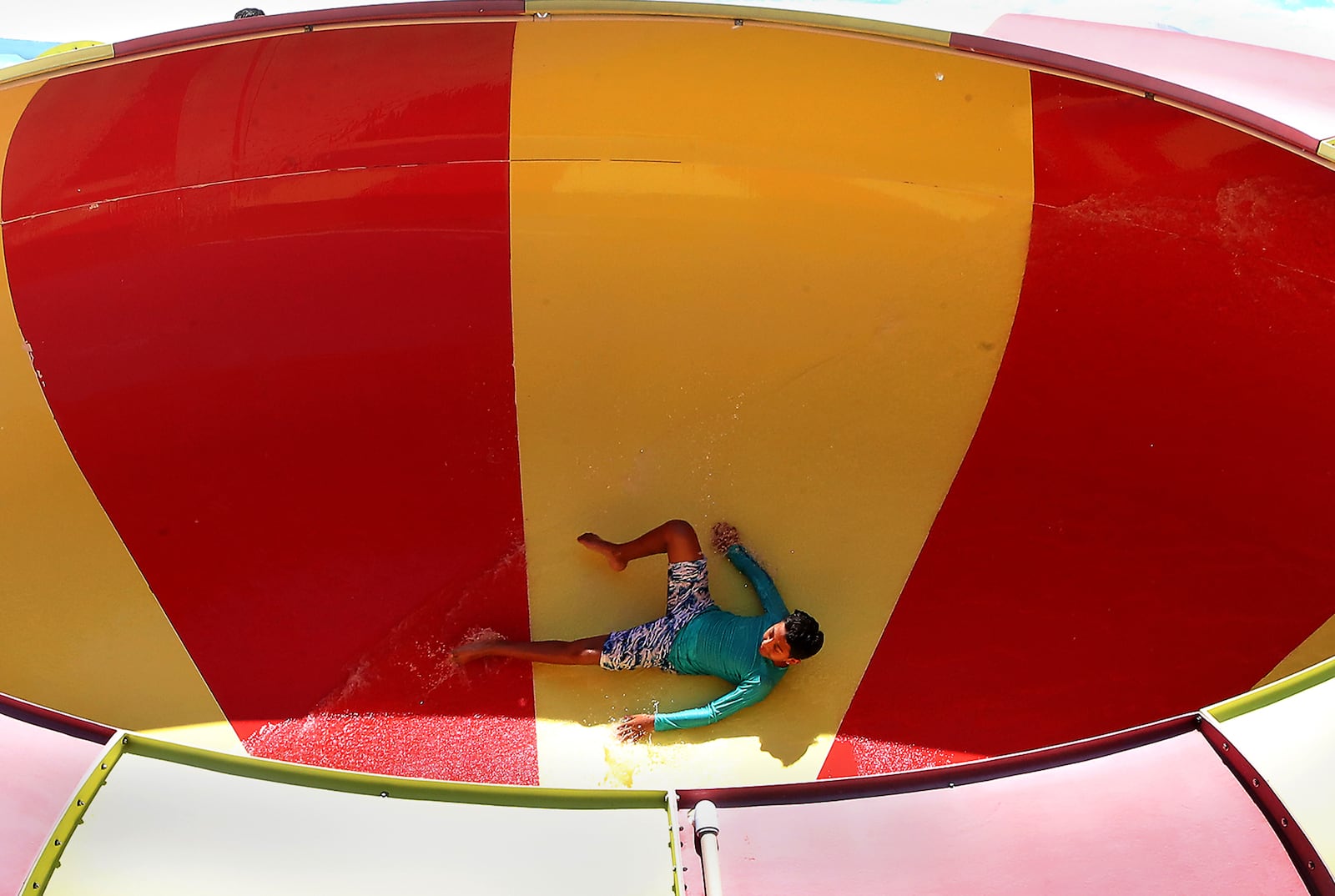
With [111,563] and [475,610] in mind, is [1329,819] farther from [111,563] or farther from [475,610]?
[111,563]

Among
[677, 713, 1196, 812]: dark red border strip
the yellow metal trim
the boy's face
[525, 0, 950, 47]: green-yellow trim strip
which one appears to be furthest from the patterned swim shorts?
the yellow metal trim

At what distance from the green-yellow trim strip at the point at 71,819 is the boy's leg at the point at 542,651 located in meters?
1.36

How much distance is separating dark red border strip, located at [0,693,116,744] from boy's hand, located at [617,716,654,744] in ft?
4.53

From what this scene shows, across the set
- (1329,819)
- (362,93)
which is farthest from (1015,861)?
(362,93)

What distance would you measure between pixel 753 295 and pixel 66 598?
2.27m

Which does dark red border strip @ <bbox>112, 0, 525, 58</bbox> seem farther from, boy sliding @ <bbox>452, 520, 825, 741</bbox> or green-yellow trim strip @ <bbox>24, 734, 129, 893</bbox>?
green-yellow trim strip @ <bbox>24, 734, 129, 893</bbox>

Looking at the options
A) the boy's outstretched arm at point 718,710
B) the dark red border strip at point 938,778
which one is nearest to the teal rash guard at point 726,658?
the boy's outstretched arm at point 718,710

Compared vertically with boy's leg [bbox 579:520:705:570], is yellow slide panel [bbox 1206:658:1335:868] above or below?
below

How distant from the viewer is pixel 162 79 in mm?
3434

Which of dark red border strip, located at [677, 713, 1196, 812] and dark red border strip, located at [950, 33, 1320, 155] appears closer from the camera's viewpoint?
dark red border strip, located at [677, 713, 1196, 812]

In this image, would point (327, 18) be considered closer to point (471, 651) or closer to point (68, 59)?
point (68, 59)

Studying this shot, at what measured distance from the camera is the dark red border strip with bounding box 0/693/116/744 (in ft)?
6.11

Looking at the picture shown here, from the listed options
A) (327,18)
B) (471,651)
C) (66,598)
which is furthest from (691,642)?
(327,18)

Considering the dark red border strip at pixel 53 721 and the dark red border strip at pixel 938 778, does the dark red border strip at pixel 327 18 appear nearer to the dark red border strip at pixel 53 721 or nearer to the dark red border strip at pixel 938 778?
the dark red border strip at pixel 53 721
